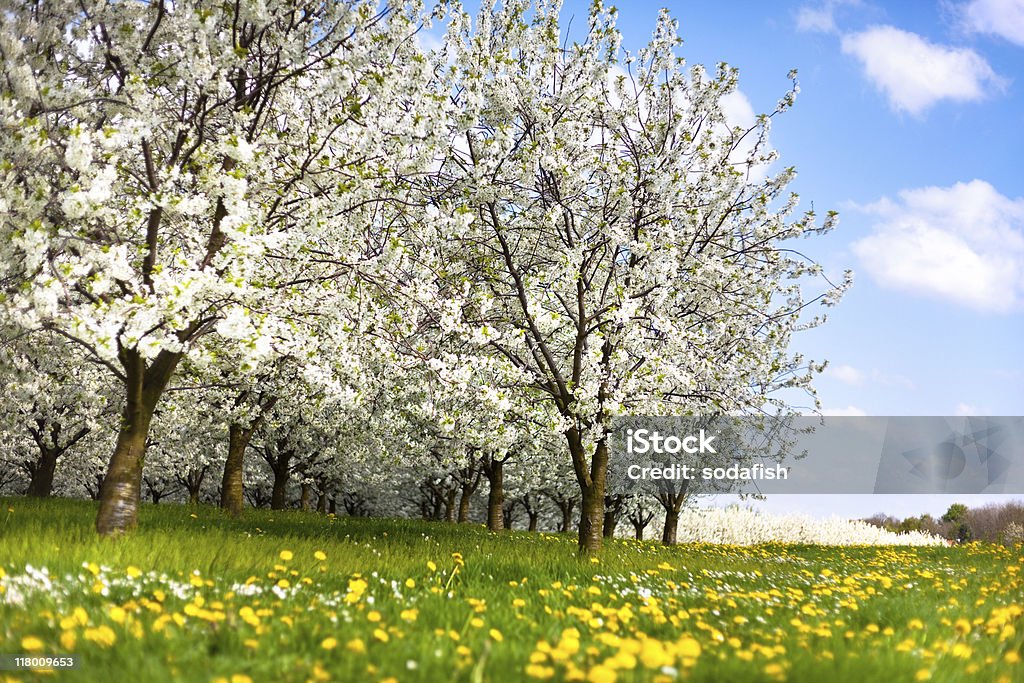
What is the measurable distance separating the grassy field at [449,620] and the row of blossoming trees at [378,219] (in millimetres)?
2509

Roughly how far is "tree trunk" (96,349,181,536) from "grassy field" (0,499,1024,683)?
1.52 ft

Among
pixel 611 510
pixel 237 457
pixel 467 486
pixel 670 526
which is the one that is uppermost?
pixel 237 457

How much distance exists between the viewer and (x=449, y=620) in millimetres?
5102

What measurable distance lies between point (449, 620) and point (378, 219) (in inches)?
334

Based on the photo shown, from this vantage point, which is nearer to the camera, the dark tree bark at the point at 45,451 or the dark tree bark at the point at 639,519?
the dark tree bark at the point at 45,451

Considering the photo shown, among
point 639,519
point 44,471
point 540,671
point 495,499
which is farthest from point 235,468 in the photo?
point 639,519

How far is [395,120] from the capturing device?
9.73m

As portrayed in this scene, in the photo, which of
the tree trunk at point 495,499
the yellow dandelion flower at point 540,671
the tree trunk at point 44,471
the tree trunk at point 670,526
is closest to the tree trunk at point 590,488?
the yellow dandelion flower at point 540,671

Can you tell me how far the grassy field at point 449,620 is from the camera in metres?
3.84

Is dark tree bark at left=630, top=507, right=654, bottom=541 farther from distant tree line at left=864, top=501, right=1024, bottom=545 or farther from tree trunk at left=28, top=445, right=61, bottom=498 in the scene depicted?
tree trunk at left=28, top=445, right=61, bottom=498

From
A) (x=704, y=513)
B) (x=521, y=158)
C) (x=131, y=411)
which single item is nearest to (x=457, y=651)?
(x=131, y=411)

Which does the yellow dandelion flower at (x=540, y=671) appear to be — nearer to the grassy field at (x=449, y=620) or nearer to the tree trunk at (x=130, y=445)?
the grassy field at (x=449, y=620)

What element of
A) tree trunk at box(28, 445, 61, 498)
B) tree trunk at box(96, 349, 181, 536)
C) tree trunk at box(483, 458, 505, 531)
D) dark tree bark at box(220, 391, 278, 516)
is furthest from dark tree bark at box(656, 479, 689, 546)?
tree trunk at box(28, 445, 61, 498)

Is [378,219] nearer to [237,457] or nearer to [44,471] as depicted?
[237,457]
